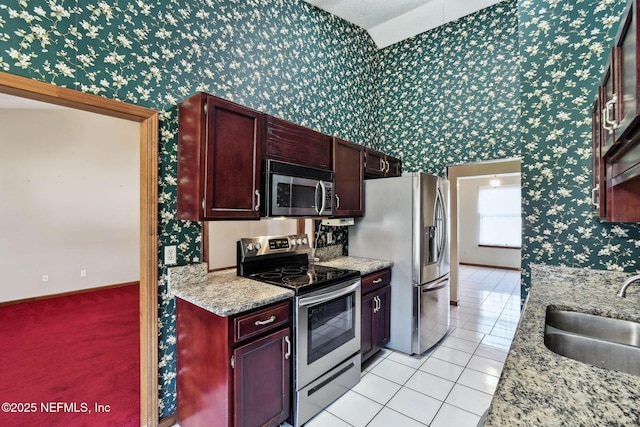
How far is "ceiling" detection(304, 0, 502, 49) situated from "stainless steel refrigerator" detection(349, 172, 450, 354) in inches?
87.2

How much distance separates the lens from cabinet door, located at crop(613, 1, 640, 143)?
0.80m

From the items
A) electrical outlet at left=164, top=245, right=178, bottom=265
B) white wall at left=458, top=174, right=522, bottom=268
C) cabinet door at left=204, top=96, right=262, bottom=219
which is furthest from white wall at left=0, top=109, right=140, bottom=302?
white wall at left=458, top=174, right=522, bottom=268

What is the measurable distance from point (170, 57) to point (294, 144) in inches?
42.9

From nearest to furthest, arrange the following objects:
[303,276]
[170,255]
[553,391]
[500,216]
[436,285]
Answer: [553,391] → [170,255] → [303,276] → [436,285] → [500,216]

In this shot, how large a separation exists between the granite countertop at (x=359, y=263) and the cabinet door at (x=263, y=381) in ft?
3.41

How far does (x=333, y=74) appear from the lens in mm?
3566

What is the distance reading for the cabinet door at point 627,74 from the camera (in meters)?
0.80

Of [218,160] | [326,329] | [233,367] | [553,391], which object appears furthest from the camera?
[326,329]

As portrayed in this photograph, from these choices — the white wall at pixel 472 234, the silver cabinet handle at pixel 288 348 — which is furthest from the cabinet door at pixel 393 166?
the white wall at pixel 472 234

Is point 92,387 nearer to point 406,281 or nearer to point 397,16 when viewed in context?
point 406,281

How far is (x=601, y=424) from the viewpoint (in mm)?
686

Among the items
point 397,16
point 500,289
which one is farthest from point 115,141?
point 500,289

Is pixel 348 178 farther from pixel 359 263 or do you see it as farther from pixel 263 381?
pixel 263 381

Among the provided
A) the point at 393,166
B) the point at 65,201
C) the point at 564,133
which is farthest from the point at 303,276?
the point at 65,201
